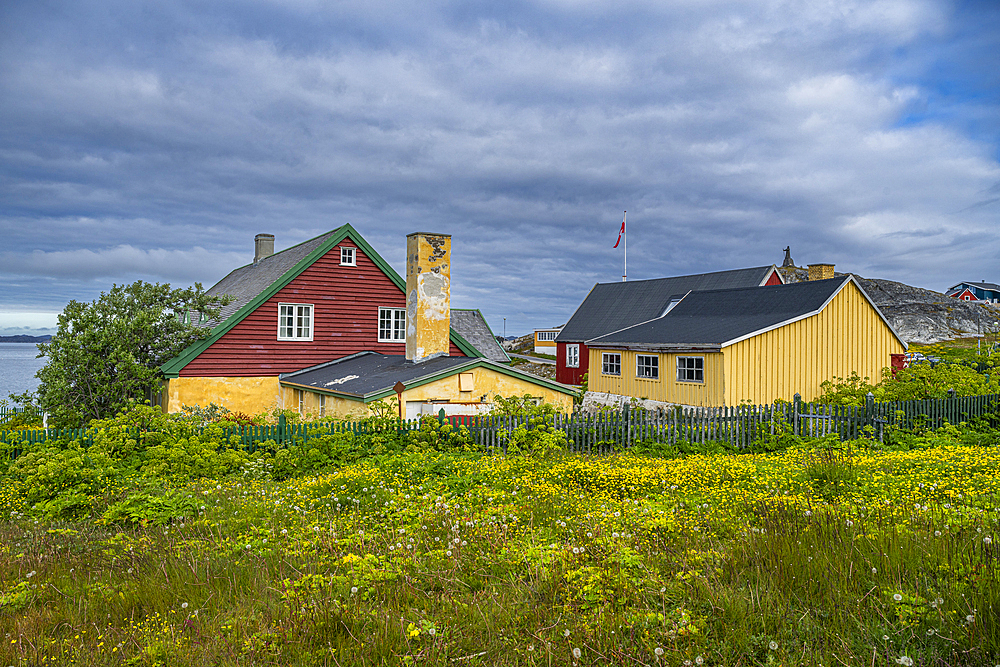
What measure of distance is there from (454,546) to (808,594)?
10.0 ft

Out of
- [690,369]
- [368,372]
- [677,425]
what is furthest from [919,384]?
[368,372]

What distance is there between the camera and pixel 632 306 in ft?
141

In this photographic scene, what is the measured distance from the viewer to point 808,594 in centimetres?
460

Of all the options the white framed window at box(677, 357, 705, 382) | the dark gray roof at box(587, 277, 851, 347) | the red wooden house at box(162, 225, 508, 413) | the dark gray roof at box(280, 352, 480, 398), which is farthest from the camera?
the dark gray roof at box(587, 277, 851, 347)

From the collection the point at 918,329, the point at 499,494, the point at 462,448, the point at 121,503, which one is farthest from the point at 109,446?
the point at 918,329

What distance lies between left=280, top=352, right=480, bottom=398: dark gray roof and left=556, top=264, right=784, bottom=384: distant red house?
2002cm

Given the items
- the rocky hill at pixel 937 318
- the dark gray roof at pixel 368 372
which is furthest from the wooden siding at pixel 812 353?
the rocky hill at pixel 937 318

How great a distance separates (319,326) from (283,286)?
2.04 meters

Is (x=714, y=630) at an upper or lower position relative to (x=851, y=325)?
lower

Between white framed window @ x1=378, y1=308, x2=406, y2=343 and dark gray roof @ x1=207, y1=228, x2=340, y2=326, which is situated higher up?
dark gray roof @ x1=207, y1=228, x2=340, y2=326

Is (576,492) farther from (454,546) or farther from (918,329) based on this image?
(918,329)

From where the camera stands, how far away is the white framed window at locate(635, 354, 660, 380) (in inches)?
1057

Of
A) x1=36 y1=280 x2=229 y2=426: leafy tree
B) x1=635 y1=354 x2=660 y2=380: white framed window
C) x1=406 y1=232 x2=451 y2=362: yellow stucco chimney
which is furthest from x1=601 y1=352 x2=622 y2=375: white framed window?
x1=36 y1=280 x2=229 y2=426: leafy tree

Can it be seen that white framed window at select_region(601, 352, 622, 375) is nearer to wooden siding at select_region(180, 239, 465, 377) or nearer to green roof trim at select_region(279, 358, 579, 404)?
wooden siding at select_region(180, 239, 465, 377)
